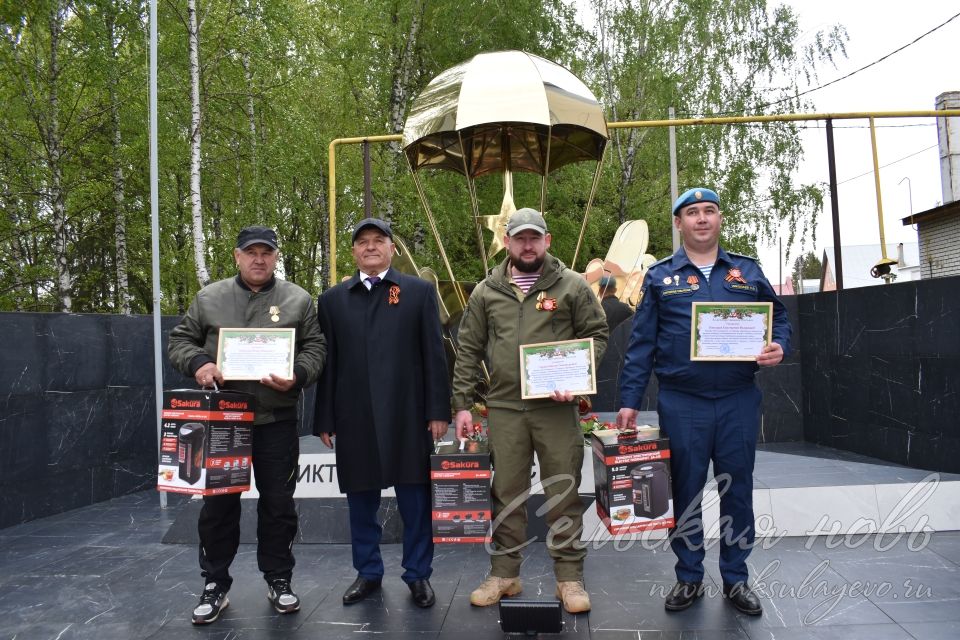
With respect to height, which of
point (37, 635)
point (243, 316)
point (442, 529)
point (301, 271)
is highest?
point (301, 271)

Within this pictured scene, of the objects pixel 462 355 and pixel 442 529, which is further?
pixel 462 355

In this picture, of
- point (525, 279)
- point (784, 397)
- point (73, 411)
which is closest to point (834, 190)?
point (784, 397)

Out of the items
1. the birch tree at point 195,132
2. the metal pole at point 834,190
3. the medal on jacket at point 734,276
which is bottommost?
the medal on jacket at point 734,276

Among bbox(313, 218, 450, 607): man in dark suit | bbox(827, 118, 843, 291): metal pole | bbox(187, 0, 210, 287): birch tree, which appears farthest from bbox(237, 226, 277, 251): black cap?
bbox(187, 0, 210, 287): birch tree

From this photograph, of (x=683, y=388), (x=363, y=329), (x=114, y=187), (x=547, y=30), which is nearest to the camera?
(x=683, y=388)

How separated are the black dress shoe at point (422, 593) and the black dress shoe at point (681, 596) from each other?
114 cm

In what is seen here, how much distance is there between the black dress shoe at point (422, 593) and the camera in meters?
3.25

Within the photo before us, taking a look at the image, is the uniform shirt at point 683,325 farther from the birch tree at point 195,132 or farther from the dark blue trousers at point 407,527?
the birch tree at point 195,132

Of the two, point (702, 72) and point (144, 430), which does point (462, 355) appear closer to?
point (144, 430)

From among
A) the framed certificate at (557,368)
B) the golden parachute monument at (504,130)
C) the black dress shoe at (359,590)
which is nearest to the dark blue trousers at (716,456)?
the framed certificate at (557,368)

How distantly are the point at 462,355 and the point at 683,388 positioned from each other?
1.08 meters

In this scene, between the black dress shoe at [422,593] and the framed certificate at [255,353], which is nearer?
the framed certificate at [255,353]

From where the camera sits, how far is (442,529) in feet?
9.83

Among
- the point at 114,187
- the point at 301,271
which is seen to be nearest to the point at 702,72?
the point at 301,271
